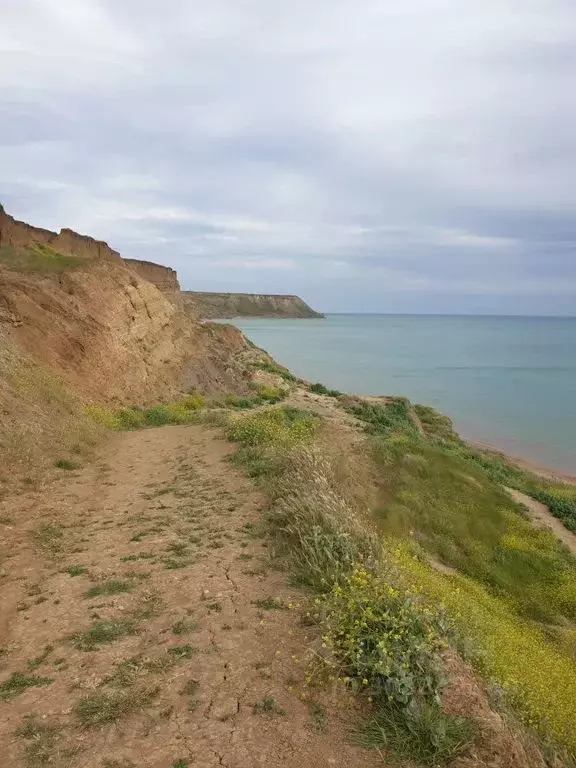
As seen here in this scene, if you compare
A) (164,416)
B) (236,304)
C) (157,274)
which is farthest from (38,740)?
(236,304)

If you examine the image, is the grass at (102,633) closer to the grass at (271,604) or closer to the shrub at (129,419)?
the grass at (271,604)

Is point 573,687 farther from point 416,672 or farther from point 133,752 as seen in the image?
point 133,752

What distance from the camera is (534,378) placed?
59.7 metres

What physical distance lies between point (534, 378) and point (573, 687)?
58707 mm

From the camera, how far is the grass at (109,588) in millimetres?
5742

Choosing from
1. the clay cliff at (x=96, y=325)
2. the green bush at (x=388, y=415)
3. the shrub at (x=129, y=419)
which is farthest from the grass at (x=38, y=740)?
the green bush at (x=388, y=415)

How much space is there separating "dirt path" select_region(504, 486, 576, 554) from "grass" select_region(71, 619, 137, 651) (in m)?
10.9

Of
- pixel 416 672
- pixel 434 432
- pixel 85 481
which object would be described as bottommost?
pixel 434 432

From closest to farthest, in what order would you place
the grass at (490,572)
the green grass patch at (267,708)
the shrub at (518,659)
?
the green grass patch at (267,708)
the shrub at (518,659)
the grass at (490,572)

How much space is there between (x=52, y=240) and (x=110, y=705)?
21.8 metres

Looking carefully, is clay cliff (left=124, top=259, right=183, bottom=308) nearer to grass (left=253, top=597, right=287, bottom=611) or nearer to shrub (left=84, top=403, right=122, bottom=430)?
shrub (left=84, top=403, right=122, bottom=430)

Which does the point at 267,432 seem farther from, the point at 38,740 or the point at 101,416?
the point at 38,740

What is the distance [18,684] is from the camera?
4.29m

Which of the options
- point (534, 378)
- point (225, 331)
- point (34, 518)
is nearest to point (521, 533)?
point (34, 518)
